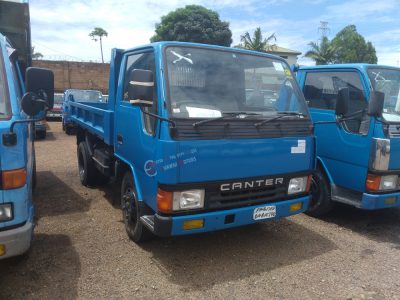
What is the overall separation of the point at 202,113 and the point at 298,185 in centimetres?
142

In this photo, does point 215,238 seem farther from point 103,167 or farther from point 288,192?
point 103,167

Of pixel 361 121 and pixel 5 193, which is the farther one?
pixel 361 121

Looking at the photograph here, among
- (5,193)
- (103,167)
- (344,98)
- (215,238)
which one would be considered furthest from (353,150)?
(5,193)

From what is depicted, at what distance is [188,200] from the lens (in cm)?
323

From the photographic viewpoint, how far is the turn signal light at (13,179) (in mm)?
2670

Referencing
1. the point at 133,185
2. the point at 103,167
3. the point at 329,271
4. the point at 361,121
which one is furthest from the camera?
the point at 103,167

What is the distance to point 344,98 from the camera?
4.39 meters

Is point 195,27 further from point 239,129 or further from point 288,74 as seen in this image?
point 239,129

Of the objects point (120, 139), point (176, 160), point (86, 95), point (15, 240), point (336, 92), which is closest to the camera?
point (15, 240)

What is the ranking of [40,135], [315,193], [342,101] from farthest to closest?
1. [40,135]
2. [315,193]
3. [342,101]

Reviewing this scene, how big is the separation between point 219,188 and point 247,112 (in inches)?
34.1

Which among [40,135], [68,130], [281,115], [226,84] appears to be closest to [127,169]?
[226,84]

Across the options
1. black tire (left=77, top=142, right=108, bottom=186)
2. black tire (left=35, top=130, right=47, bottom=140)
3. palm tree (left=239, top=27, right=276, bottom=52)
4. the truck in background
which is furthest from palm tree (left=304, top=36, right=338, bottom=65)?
black tire (left=77, top=142, right=108, bottom=186)

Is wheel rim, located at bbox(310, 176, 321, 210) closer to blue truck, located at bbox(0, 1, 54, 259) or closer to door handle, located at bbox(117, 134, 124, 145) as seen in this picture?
door handle, located at bbox(117, 134, 124, 145)
